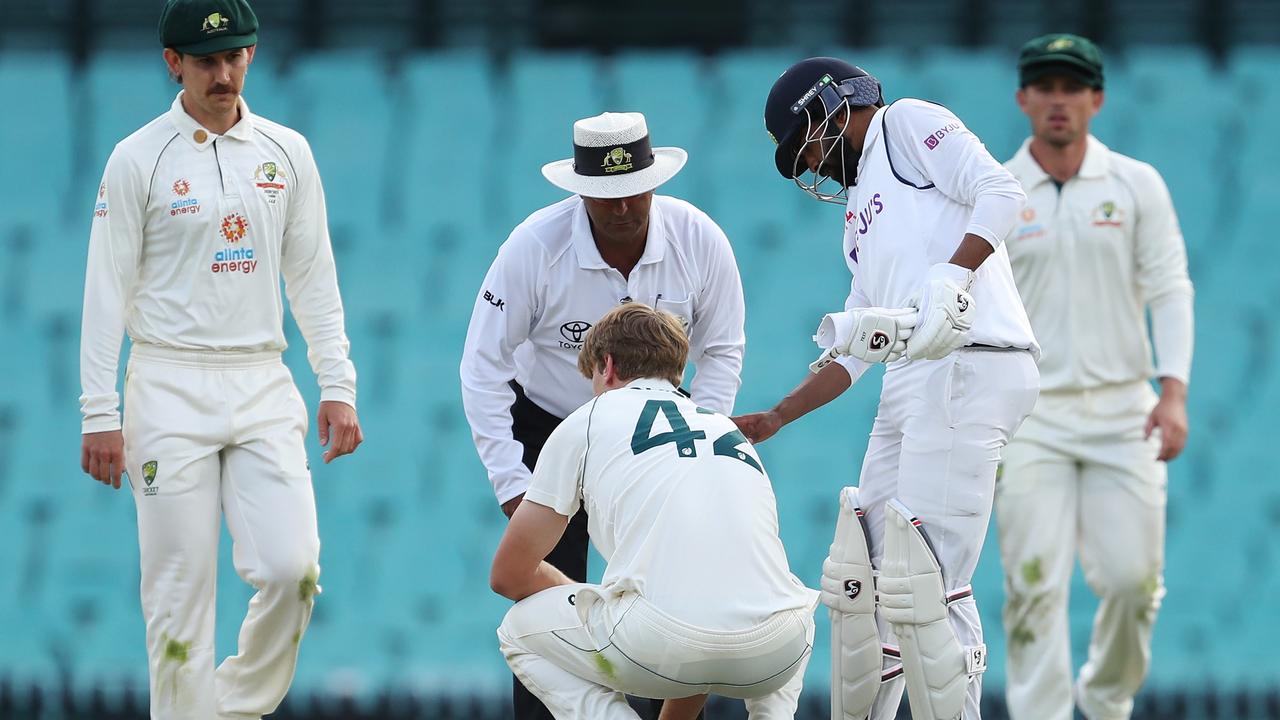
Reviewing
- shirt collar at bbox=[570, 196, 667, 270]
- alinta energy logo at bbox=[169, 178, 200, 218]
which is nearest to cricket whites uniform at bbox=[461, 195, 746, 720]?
shirt collar at bbox=[570, 196, 667, 270]

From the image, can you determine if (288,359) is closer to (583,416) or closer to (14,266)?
(14,266)

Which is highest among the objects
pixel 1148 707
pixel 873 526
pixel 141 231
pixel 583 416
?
pixel 141 231

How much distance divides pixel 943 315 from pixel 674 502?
2.57 feet

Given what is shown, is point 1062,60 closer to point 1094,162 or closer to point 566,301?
point 1094,162

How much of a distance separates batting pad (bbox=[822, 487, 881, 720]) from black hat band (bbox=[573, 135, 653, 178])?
1.08 meters

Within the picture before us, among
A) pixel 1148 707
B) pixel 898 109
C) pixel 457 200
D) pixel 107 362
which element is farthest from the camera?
pixel 457 200

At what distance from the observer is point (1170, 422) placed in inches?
221

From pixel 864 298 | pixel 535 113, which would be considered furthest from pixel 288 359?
pixel 864 298

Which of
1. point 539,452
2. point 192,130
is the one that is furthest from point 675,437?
point 192,130

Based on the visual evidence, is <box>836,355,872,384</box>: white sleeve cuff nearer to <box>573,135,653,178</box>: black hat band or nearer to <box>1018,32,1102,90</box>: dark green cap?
<box>573,135,653,178</box>: black hat band

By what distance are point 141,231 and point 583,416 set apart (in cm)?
153

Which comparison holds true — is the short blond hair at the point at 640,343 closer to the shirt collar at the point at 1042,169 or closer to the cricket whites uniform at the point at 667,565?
the cricket whites uniform at the point at 667,565

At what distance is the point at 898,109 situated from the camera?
14.5 feet

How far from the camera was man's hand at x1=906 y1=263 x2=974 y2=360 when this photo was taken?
408 centimetres
